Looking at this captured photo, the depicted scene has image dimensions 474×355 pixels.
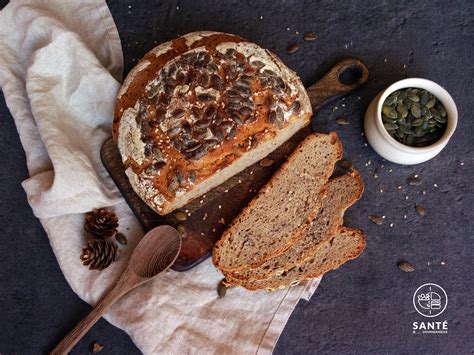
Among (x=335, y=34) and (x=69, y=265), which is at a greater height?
(x=335, y=34)

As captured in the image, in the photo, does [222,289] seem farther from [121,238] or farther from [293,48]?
[293,48]

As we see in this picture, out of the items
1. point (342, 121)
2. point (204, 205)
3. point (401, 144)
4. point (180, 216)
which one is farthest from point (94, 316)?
point (401, 144)

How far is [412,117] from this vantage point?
3.06 metres

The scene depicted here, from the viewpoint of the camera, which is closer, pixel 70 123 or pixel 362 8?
pixel 70 123

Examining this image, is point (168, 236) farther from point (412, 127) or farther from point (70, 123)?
point (412, 127)

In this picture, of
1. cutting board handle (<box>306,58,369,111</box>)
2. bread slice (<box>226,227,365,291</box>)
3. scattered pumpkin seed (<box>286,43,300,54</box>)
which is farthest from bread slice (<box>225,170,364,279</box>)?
scattered pumpkin seed (<box>286,43,300,54</box>)

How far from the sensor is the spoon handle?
300 centimetres

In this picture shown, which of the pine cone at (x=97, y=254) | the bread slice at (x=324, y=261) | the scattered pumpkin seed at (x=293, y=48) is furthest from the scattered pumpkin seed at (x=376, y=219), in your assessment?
the pine cone at (x=97, y=254)

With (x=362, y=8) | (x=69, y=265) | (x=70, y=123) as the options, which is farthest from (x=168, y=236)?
(x=362, y=8)

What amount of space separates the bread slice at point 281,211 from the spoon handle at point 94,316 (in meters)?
0.58

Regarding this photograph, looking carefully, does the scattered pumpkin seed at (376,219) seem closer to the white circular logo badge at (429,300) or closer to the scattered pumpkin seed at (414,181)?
the scattered pumpkin seed at (414,181)

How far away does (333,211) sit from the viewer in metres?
3.15

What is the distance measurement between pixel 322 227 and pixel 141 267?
3.60 ft

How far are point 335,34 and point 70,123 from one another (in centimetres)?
175
